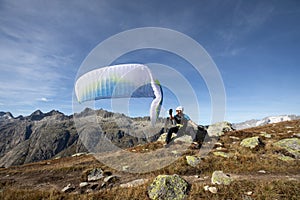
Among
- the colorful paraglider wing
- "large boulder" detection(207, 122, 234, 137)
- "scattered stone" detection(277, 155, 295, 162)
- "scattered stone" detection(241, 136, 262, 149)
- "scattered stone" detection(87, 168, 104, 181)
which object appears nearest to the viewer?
"scattered stone" detection(87, 168, 104, 181)

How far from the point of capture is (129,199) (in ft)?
23.6

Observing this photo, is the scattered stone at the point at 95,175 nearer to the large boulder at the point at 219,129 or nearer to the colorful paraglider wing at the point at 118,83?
the large boulder at the point at 219,129

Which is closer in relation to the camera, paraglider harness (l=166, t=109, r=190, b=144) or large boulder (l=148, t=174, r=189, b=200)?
large boulder (l=148, t=174, r=189, b=200)

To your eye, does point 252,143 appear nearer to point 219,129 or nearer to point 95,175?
point 219,129

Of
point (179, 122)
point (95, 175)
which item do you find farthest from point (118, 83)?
point (95, 175)

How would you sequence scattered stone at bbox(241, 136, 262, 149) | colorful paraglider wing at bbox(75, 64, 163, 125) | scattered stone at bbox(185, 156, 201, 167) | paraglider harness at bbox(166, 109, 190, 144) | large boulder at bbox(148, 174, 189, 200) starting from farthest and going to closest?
1. colorful paraglider wing at bbox(75, 64, 163, 125)
2. paraglider harness at bbox(166, 109, 190, 144)
3. scattered stone at bbox(241, 136, 262, 149)
4. scattered stone at bbox(185, 156, 201, 167)
5. large boulder at bbox(148, 174, 189, 200)

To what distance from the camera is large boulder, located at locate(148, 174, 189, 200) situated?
281 inches

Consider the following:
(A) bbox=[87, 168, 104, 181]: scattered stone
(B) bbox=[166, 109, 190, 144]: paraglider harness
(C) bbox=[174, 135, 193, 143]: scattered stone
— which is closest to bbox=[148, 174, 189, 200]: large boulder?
(A) bbox=[87, 168, 104, 181]: scattered stone

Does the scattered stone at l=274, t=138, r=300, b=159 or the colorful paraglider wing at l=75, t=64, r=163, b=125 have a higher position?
A: the colorful paraglider wing at l=75, t=64, r=163, b=125

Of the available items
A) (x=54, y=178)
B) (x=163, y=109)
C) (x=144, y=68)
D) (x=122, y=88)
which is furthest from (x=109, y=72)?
(x=54, y=178)

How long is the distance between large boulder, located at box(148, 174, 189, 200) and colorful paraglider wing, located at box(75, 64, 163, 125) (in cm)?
1890

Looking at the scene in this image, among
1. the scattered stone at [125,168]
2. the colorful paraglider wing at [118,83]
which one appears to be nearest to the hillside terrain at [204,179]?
the scattered stone at [125,168]

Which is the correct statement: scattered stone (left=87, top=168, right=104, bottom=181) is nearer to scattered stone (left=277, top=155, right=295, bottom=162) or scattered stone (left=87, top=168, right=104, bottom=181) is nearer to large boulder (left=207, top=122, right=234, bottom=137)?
scattered stone (left=277, top=155, right=295, bottom=162)

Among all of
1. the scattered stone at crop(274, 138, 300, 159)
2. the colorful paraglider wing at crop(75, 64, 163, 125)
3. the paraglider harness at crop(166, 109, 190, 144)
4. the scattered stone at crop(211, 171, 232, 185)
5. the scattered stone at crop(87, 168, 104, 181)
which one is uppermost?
the colorful paraglider wing at crop(75, 64, 163, 125)
